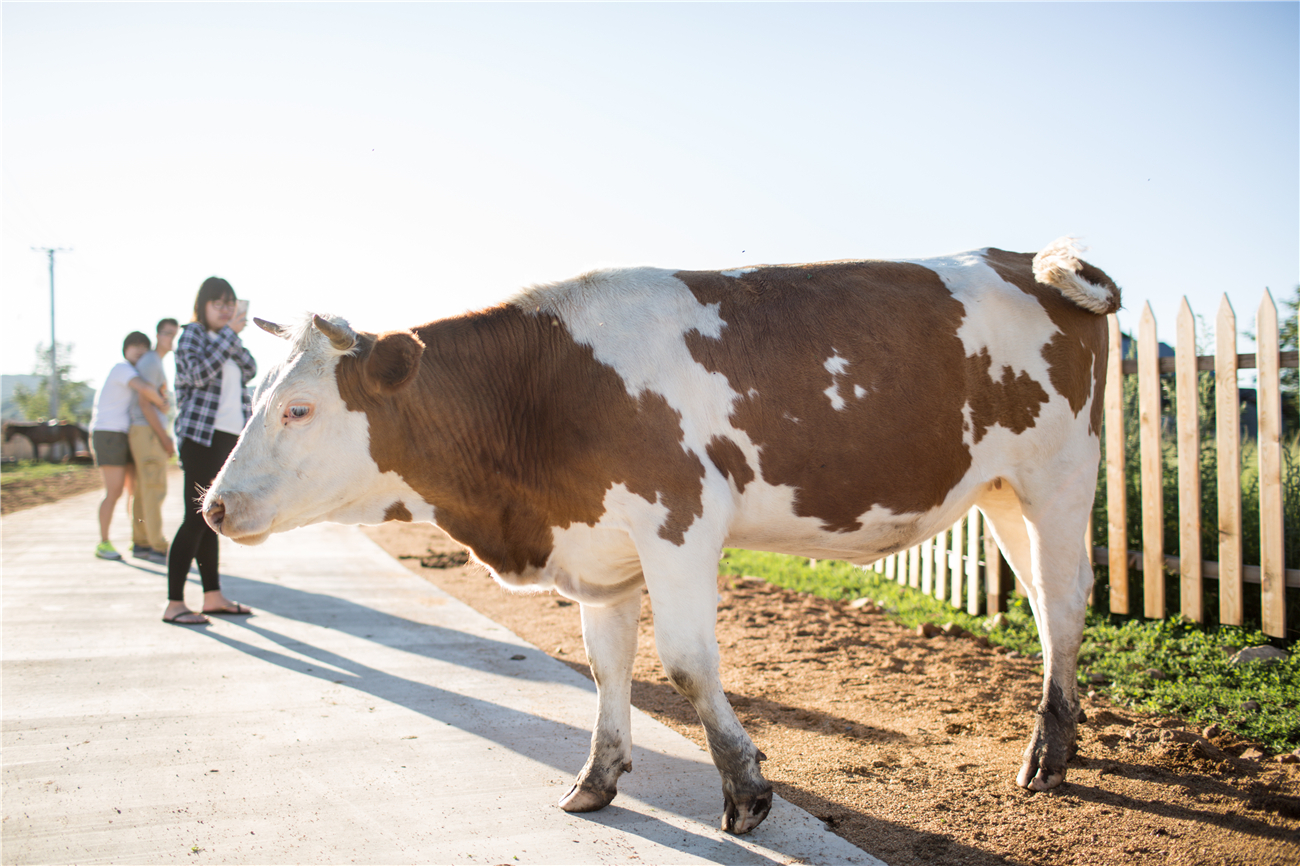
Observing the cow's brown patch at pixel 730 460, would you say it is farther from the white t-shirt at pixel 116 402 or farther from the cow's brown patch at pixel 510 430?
the white t-shirt at pixel 116 402

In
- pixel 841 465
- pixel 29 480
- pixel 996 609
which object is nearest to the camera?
pixel 841 465

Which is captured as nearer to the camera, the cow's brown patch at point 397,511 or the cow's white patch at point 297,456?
the cow's white patch at point 297,456

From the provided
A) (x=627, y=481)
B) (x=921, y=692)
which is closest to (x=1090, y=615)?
(x=921, y=692)

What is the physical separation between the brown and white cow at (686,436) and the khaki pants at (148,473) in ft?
19.3

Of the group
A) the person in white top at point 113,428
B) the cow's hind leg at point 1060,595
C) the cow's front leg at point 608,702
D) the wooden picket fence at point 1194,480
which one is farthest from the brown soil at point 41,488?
the wooden picket fence at point 1194,480

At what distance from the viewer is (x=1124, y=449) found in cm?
564

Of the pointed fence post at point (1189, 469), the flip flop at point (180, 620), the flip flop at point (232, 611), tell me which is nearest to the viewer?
the pointed fence post at point (1189, 469)

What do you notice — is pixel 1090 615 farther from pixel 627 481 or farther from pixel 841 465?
pixel 627 481

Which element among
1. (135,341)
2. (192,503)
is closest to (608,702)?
(192,503)

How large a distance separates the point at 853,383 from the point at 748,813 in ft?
5.03

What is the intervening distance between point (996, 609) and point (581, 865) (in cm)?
466

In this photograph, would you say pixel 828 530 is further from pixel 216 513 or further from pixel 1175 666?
pixel 1175 666

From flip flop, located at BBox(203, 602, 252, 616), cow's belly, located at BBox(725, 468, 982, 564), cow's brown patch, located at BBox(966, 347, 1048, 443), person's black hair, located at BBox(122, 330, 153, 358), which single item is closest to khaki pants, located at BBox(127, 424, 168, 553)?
person's black hair, located at BBox(122, 330, 153, 358)

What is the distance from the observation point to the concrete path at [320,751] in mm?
2645
